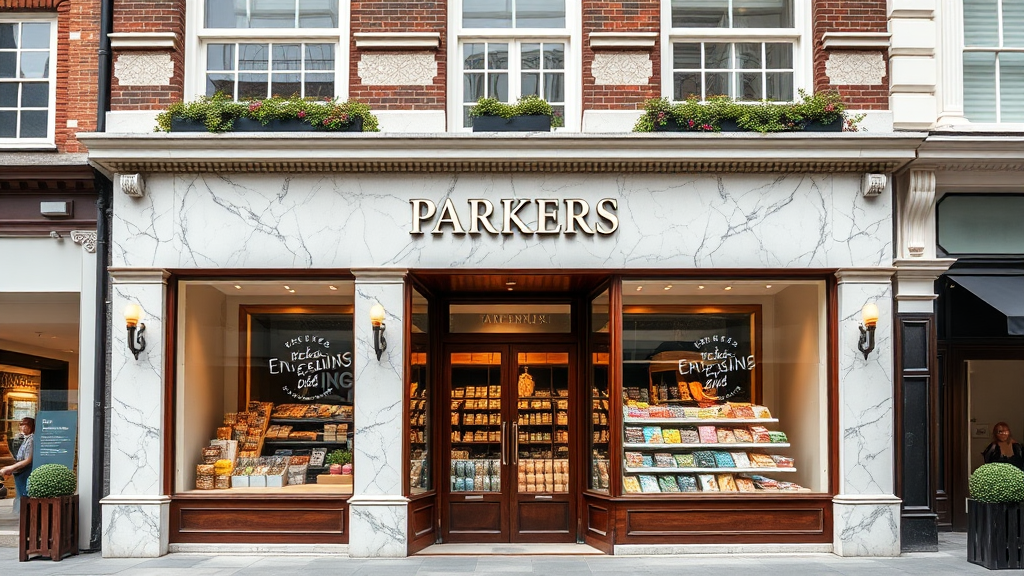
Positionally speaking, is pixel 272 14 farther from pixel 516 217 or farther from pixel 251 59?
pixel 516 217

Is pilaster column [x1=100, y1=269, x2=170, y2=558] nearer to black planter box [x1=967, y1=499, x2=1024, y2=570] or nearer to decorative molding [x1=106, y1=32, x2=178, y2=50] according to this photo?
decorative molding [x1=106, y1=32, x2=178, y2=50]

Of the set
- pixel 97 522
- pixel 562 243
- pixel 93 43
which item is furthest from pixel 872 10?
pixel 97 522

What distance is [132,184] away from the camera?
10.7 meters

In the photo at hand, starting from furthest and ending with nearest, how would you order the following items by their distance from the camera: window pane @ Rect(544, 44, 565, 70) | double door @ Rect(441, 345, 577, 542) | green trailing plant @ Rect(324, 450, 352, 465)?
1. double door @ Rect(441, 345, 577, 542)
2. window pane @ Rect(544, 44, 565, 70)
3. green trailing plant @ Rect(324, 450, 352, 465)

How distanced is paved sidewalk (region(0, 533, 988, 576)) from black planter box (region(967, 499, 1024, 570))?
0.19 m

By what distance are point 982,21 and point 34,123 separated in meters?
12.0

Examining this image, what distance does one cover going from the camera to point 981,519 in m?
9.83

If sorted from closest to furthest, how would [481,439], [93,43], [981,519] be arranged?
[981,519] → [93,43] → [481,439]

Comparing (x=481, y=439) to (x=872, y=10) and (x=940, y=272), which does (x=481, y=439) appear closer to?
(x=940, y=272)

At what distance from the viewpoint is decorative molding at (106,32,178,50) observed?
437 inches

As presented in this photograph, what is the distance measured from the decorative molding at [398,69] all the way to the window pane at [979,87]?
6675 mm

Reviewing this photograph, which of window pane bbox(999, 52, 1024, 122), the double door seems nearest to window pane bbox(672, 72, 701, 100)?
the double door

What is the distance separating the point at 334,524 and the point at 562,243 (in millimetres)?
4178

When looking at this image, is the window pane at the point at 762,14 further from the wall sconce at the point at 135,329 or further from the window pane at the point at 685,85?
the wall sconce at the point at 135,329
